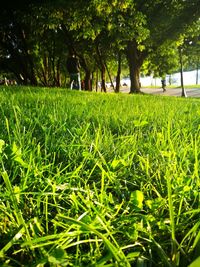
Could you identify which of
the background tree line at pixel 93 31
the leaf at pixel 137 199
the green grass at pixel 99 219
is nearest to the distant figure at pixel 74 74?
the background tree line at pixel 93 31

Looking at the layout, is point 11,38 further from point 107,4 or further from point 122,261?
point 122,261

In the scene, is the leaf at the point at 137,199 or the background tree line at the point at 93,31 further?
the background tree line at the point at 93,31

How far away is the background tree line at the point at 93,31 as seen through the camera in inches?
601

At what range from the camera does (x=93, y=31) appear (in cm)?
1659

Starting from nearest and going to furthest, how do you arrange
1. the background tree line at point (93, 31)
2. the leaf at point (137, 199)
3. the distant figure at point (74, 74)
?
the leaf at point (137, 199) → the distant figure at point (74, 74) → the background tree line at point (93, 31)

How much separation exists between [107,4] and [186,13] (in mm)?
9195

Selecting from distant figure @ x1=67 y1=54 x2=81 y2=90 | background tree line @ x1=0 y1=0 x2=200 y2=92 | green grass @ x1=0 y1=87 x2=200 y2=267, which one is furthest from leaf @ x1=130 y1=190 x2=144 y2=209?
background tree line @ x1=0 y1=0 x2=200 y2=92

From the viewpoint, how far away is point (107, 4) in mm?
15023

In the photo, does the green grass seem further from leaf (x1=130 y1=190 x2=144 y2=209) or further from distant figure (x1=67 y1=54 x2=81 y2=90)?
distant figure (x1=67 y1=54 x2=81 y2=90)

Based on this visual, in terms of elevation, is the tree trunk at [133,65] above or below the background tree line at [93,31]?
below

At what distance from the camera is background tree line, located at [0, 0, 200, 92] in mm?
15258

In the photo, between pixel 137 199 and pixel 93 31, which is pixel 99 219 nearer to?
pixel 137 199

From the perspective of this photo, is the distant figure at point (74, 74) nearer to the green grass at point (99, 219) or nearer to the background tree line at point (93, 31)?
the background tree line at point (93, 31)

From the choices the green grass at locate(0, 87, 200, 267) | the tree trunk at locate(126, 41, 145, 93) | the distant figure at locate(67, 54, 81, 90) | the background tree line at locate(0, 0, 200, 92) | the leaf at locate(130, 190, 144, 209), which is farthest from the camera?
the tree trunk at locate(126, 41, 145, 93)
